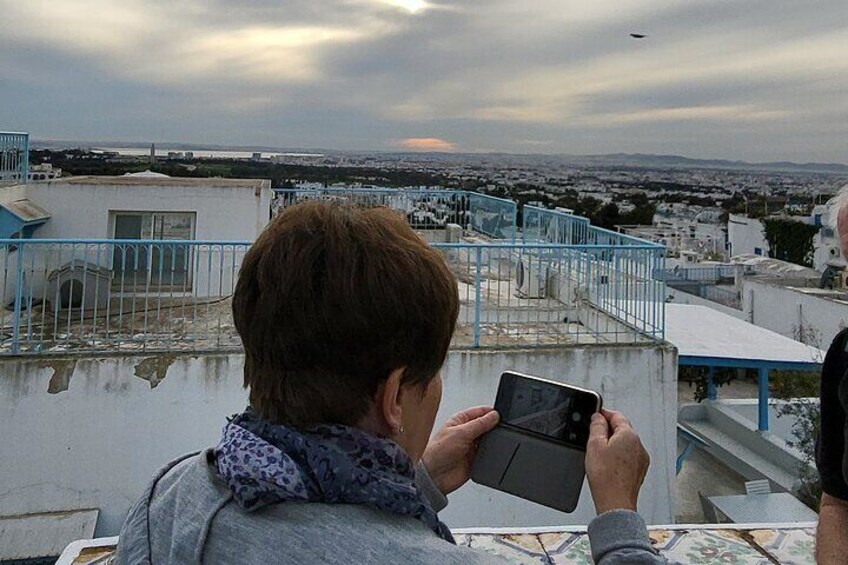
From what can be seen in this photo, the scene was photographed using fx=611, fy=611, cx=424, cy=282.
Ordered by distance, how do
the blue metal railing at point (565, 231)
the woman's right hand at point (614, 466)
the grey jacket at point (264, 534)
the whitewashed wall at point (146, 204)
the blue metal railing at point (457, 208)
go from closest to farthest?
the grey jacket at point (264, 534)
the woman's right hand at point (614, 466)
the blue metal railing at point (565, 231)
the whitewashed wall at point (146, 204)
the blue metal railing at point (457, 208)

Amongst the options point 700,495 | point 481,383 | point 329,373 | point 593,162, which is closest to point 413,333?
point 329,373

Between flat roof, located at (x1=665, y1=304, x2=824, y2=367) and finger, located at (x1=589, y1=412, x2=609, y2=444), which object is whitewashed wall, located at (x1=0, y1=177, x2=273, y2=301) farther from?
finger, located at (x1=589, y1=412, x2=609, y2=444)

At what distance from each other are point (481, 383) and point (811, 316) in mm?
11092

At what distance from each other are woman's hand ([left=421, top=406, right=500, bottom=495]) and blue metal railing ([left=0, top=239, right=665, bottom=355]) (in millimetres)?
3060

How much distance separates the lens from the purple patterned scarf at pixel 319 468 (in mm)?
538

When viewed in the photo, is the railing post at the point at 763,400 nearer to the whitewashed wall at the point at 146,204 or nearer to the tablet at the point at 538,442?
the whitewashed wall at the point at 146,204

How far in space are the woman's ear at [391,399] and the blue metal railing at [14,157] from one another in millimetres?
7770

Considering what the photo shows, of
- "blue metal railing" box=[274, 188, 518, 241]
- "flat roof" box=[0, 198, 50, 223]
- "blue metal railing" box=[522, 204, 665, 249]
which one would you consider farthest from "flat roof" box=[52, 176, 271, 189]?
"blue metal railing" box=[522, 204, 665, 249]

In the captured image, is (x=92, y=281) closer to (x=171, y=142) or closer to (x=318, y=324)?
(x=171, y=142)

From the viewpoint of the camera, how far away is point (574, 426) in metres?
0.92

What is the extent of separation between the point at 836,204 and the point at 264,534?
1223mm

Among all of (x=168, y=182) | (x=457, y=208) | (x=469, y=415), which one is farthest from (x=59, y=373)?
(x=457, y=208)

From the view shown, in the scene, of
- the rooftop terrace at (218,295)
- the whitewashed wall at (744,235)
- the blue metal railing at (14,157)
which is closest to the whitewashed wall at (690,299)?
the whitewashed wall at (744,235)

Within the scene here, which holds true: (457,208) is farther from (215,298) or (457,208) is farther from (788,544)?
(788,544)
